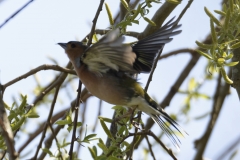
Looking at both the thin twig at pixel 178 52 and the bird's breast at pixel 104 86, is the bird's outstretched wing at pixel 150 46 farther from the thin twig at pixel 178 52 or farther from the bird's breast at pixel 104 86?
the thin twig at pixel 178 52

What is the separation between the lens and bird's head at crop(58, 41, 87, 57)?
426cm

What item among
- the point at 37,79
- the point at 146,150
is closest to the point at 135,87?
the point at 146,150


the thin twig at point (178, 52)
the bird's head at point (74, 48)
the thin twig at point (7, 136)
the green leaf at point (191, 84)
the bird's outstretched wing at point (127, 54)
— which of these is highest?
the bird's head at point (74, 48)

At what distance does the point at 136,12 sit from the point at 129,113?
812mm

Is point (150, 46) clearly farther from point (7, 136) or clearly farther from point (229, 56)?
point (7, 136)

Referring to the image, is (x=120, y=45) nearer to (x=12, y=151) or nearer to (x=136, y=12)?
(x=136, y=12)

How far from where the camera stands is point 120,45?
331 centimetres

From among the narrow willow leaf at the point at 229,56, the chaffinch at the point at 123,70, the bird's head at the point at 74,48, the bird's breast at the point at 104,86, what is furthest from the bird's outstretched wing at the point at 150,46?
the narrow willow leaf at the point at 229,56

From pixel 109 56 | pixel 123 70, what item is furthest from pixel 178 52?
pixel 109 56

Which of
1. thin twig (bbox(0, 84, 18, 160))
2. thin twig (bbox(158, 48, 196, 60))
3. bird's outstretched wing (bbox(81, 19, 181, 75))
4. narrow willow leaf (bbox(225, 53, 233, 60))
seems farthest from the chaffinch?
thin twig (bbox(0, 84, 18, 160))

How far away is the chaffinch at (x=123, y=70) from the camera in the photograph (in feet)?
12.0

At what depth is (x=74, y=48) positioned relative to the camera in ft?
14.1

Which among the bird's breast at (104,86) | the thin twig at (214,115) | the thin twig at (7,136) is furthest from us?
the thin twig at (214,115)

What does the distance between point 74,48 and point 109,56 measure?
723mm
